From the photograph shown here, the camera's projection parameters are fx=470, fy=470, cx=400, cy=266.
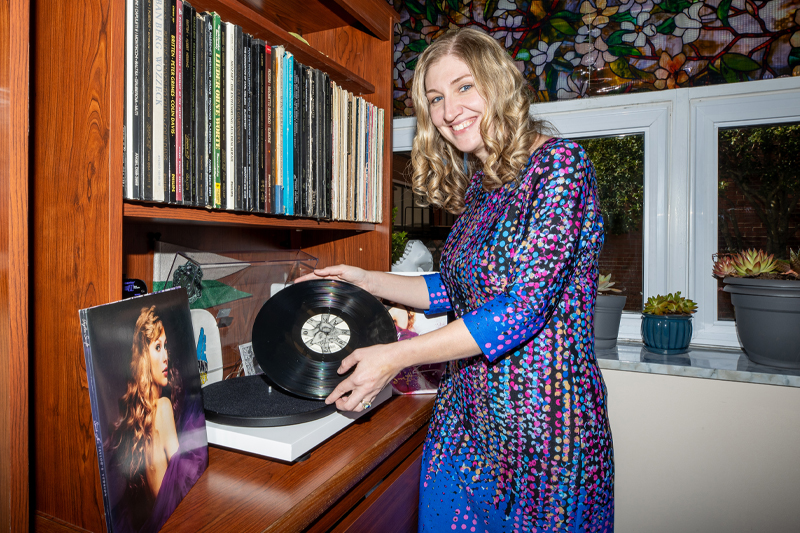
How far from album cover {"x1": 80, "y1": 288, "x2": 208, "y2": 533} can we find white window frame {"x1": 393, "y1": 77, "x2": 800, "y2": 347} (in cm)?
158

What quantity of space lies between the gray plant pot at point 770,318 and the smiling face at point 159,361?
153 cm

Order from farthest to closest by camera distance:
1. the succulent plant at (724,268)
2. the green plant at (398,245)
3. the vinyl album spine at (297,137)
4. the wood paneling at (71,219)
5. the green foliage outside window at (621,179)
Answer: the green plant at (398,245)
the green foliage outside window at (621,179)
the succulent plant at (724,268)
the vinyl album spine at (297,137)
the wood paneling at (71,219)

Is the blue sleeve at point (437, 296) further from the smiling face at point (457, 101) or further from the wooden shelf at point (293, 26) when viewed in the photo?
the wooden shelf at point (293, 26)

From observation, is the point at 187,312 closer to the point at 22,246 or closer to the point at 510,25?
the point at 22,246

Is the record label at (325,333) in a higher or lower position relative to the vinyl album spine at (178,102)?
lower

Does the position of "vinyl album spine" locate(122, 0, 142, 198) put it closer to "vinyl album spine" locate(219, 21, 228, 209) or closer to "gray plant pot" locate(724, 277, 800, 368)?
"vinyl album spine" locate(219, 21, 228, 209)

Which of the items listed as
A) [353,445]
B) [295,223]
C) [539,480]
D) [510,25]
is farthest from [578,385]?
[510,25]

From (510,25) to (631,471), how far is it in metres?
1.67

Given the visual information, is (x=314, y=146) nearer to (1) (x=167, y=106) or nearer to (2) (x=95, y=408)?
(1) (x=167, y=106)

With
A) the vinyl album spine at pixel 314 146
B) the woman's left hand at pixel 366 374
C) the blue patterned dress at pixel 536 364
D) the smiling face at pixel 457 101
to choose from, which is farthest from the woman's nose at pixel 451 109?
the woman's left hand at pixel 366 374

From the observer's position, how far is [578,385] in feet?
2.91

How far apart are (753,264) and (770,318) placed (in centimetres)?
16

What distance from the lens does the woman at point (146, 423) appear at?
580mm

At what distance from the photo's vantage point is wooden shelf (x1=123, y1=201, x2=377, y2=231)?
0.71 m
